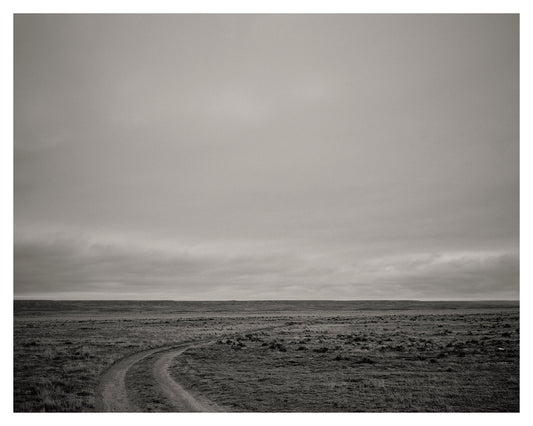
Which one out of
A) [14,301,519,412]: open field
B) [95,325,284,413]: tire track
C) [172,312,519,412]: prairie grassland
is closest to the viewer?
[95,325,284,413]: tire track

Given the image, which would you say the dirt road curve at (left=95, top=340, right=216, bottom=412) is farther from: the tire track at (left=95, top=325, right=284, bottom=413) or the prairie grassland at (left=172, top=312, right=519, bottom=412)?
the prairie grassland at (left=172, top=312, right=519, bottom=412)

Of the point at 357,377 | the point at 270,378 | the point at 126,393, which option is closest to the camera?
the point at 126,393

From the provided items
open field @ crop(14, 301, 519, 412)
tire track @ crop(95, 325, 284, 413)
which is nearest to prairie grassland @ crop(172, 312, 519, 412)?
open field @ crop(14, 301, 519, 412)

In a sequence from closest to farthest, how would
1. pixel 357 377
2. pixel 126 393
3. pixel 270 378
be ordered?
pixel 126 393 → pixel 270 378 → pixel 357 377

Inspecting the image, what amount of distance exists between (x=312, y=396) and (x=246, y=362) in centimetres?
895

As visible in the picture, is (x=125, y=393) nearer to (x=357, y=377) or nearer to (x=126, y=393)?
(x=126, y=393)

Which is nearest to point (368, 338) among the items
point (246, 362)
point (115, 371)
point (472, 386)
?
point (246, 362)

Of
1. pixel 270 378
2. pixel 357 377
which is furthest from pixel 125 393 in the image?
pixel 357 377

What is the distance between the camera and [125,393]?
56.2ft

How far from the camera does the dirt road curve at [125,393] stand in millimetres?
15688

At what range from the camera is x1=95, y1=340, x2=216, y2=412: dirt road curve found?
618 inches

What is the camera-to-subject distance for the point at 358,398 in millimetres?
17281
